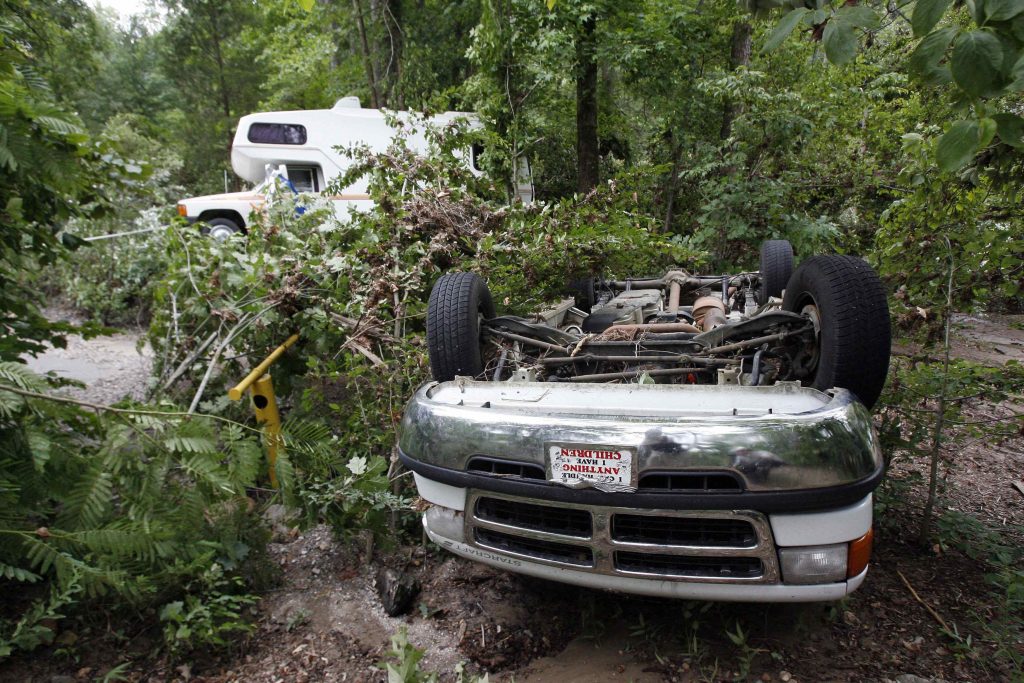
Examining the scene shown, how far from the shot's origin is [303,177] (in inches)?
467

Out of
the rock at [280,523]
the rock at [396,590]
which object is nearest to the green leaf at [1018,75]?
the rock at [396,590]

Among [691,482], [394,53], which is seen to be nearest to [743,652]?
[691,482]

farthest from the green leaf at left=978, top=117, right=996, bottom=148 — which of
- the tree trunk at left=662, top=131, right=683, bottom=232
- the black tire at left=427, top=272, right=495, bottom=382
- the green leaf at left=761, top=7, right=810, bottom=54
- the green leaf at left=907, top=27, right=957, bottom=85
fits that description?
the tree trunk at left=662, top=131, right=683, bottom=232

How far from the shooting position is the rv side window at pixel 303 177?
1178cm

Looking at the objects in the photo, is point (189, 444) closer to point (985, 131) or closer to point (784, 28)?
point (784, 28)

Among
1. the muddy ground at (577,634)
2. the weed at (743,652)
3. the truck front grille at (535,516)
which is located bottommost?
the muddy ground at (577,634)

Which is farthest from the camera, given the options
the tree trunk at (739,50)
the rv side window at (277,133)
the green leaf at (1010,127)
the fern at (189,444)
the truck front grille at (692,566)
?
the rv side window at (277,133)

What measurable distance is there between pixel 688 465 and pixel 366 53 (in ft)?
43.7

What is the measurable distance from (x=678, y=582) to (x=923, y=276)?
267cm

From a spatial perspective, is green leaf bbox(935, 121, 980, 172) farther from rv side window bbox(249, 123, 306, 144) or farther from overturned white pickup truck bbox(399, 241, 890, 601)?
rv side window bbox(249, 123, 306, 144)

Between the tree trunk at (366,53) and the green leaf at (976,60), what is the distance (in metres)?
12.8

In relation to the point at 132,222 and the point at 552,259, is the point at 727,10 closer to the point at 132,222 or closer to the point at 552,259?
the point at 552,259

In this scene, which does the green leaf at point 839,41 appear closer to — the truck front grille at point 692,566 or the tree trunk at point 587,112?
the truck front grille at point 692,566

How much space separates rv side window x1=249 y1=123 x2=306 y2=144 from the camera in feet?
37.3
